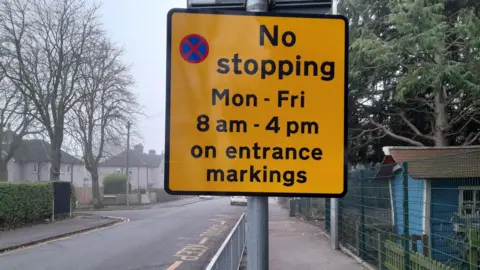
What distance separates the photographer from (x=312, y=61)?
2.49m

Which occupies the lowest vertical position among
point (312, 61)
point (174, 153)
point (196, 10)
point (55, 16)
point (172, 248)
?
point (172, 248)

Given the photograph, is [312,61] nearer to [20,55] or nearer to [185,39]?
[185,39]

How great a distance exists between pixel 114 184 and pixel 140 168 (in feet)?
133

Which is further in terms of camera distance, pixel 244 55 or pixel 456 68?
pixel 456 68

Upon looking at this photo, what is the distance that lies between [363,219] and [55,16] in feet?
90.7

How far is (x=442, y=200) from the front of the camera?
27.6 ft

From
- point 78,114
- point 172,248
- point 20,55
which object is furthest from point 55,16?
point 172,248

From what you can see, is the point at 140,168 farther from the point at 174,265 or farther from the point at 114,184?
the point at 174,265

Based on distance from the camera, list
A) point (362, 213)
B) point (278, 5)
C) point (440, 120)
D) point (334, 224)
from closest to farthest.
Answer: point (278, 5) → point (362, 213) → point (334, 224) → point (440, 120)

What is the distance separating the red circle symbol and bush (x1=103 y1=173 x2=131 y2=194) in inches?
2242

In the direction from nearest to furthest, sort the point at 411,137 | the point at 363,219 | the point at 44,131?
the point at 363,219 → the point at 411,137 → the point at 44,131

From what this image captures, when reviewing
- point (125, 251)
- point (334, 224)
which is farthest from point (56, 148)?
point (334, 224)

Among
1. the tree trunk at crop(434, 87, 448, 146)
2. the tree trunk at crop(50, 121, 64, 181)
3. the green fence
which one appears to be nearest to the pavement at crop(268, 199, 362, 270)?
the green fence

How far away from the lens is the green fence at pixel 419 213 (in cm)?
654
